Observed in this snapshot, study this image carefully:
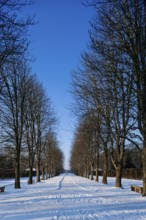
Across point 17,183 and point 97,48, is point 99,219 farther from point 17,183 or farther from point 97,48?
point 17,183

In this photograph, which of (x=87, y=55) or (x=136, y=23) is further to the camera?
(x=87, y=55)

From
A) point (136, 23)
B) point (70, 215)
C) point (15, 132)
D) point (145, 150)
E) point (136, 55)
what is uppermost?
point (136, 23)

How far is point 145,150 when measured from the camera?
65.3 feet

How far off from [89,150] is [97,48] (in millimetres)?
44121

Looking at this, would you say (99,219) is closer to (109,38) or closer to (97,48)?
(97,48)

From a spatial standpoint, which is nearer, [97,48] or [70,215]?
[70,215]

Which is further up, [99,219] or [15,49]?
[15,49]

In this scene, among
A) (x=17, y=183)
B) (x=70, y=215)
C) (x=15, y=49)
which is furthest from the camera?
(x=17, y=183)

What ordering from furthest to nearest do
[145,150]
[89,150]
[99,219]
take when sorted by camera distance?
[89,150], [145,150], [99,219]

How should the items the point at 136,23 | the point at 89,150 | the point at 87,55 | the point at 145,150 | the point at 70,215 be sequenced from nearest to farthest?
the point at 70,215 < the point at 136,23 < the point at 145,150 < the point at 87,55 < the point at 89,150

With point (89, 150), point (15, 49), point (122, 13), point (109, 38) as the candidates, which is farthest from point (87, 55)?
point (89, 150)

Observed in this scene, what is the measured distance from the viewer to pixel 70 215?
1212 centimetres

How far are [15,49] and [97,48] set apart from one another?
6.32 metres

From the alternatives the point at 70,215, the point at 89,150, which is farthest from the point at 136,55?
the point at 89,150
